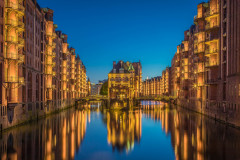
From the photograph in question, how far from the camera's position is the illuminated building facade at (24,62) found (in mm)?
40125

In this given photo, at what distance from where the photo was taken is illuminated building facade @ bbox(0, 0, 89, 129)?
132 feet

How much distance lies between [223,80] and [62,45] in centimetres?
6584

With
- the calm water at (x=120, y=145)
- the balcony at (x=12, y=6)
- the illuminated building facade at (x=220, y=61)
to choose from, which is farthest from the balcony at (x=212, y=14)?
the balcony at (x=12, y=6)

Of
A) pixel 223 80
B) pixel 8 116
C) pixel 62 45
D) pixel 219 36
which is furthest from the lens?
pixel 62 45

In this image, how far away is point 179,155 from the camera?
85.9 feet

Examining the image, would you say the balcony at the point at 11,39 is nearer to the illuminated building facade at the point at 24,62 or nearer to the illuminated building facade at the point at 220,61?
the illuminated building facade at the point at 24,62

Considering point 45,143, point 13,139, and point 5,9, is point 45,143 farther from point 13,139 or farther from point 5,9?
point 5,9

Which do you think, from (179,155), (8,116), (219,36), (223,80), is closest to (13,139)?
(8,116)

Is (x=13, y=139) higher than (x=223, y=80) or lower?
lower

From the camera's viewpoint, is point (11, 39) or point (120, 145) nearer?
point (120, 145)

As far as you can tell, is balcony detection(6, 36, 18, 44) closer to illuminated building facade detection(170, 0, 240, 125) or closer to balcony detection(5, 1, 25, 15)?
balcony detection(5, 1, 25, 15)

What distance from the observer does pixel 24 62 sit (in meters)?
49.4

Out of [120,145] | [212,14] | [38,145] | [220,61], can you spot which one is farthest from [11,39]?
[212,14]

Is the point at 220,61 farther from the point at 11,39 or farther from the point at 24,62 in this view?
the point at 11,39
